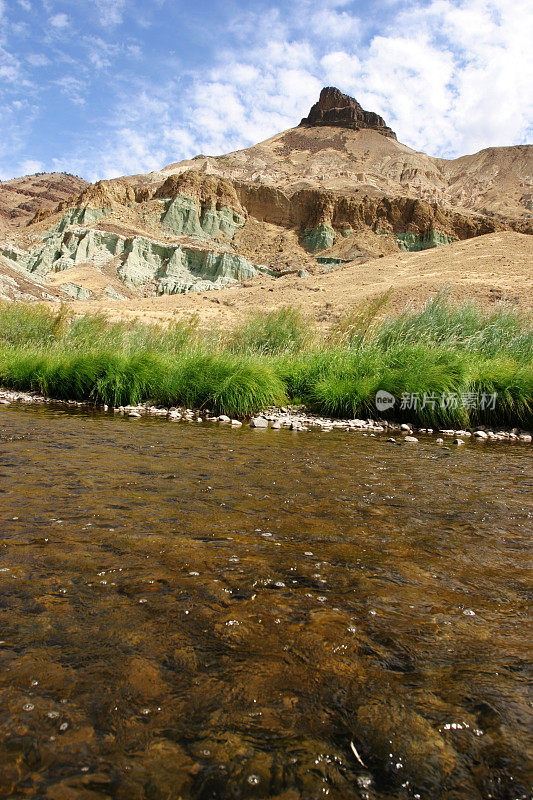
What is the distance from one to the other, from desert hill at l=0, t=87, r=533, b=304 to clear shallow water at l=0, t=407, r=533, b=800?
1239 inches

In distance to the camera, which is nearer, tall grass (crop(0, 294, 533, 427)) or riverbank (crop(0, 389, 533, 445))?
riverbank (crop(0, 389, 533, 445))

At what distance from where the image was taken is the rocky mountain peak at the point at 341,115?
12588cm

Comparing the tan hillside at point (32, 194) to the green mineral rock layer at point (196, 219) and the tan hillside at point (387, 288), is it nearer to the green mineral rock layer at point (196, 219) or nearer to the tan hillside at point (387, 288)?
the green mineral rock layer at point (196, 219)

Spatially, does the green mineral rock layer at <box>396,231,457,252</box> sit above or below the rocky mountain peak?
below

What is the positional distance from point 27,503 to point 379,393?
22.8 feet

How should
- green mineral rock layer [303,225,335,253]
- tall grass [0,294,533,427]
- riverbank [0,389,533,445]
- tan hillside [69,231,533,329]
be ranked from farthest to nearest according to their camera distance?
green mineral rock layer [303,225,335,253]
tan hillside [69,231,533,329]
tall grass [0,294,533,427]
riverbank [0,389,533,445]

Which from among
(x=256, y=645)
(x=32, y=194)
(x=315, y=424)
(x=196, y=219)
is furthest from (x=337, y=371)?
(x=32, y=194)

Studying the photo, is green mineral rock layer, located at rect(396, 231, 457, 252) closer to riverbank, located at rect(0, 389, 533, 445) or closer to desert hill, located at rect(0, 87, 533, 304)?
desert hill, located at rect(0, 87, 533, 304)

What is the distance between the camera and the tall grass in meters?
8.51

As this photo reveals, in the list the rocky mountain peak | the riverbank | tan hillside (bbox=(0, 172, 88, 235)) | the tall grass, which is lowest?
the riverbank

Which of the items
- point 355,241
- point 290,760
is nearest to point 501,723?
point 290,760

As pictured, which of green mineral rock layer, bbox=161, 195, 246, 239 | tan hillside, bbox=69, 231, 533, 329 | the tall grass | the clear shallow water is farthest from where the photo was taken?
green mineral rock layer, bbox=161, 195, 246, 239

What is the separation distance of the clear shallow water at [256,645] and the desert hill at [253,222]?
103 ft

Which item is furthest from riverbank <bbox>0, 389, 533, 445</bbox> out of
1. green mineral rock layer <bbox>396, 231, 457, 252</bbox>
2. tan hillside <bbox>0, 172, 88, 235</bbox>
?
tan hillside <bbox>0, 172, 88, 235</bbox>
